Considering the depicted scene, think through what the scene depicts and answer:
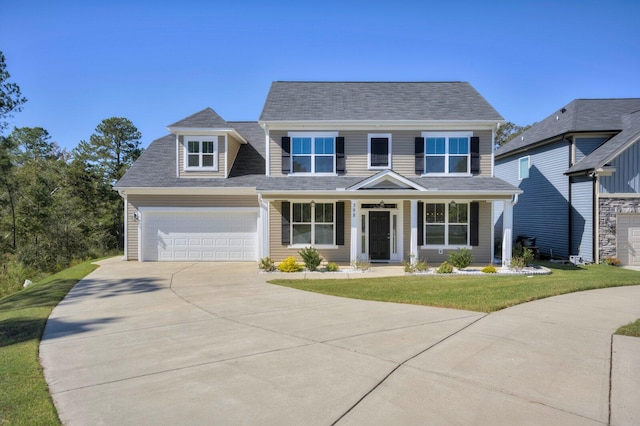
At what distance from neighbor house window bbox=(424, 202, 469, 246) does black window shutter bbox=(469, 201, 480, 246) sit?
15 centimetres

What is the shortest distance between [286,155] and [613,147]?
12977 millimetres

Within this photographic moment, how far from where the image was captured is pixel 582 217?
654 inches

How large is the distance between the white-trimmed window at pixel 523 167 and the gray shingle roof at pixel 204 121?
1549cm

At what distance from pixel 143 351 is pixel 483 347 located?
15.6 feet

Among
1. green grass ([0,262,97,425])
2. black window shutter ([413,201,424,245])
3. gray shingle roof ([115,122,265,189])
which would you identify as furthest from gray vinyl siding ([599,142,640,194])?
green grass ([0,262,97,425])

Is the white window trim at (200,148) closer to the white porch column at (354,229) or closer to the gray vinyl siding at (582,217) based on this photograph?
the white porch column at (354,229)

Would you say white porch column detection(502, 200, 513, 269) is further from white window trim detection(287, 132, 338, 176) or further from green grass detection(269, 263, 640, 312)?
white window trim detection(287, 132, 338, 176)

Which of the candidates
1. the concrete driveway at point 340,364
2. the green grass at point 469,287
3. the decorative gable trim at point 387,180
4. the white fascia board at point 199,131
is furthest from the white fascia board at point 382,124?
the concrete driveway at point 340,364

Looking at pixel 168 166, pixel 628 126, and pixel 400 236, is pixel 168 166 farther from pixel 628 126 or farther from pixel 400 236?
pixel 628 126

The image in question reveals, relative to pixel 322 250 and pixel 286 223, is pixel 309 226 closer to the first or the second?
pixel 286 223

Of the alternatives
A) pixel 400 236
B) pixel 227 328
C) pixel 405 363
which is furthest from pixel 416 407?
pixel 400 236

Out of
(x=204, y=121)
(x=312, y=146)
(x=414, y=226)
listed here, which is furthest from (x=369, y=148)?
(x=204, y=121)

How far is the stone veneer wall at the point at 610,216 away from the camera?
1577 cm

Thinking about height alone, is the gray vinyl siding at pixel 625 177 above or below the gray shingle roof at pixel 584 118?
below
